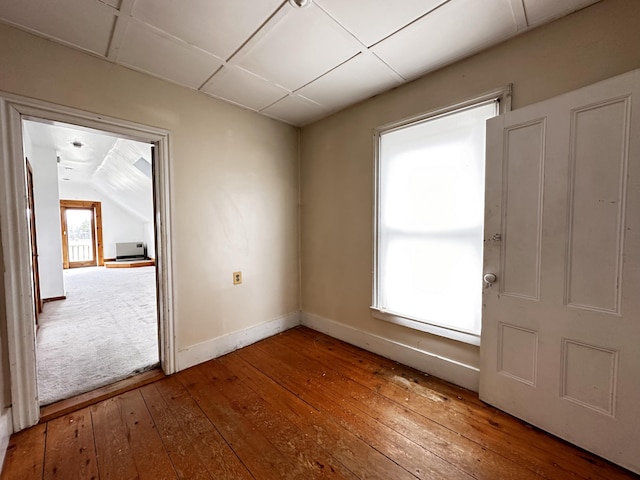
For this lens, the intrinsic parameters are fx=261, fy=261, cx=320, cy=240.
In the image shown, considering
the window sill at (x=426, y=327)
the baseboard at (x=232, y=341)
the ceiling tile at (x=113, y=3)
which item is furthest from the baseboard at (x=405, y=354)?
the ceiling tile at (x=113, y=3)

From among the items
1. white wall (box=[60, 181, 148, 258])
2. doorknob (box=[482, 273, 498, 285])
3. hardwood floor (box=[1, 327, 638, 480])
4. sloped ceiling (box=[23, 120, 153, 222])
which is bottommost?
hardwood floor (box=[1, 327, 638, 480])

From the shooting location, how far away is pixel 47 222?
4297 mm

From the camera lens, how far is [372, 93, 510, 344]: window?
1.84 meters

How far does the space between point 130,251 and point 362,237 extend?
10272 mm

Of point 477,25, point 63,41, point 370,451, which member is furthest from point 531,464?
point 63,41

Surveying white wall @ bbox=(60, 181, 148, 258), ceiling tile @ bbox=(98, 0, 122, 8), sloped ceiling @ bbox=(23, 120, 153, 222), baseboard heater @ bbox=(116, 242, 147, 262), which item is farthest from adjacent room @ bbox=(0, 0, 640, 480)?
white wall @ bbox=(60, 181, 148, 258)

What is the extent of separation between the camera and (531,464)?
1.29 m

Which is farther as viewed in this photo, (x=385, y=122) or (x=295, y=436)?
(x=385, y=122)

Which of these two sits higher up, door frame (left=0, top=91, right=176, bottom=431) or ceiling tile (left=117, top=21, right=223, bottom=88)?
ceiling tile (left=117, top=21, right=223, bottom=88)

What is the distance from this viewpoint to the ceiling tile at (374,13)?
1.36 m

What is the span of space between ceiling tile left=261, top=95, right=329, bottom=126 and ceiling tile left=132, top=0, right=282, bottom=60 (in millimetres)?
846

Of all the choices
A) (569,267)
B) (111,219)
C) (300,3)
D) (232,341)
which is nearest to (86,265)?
(111,219)

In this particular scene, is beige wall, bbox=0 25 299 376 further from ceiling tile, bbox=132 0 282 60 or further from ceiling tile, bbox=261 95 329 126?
ceiling tile, bbox=132 0 282 60

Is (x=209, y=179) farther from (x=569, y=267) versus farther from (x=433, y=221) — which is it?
(x=569, y=267)
